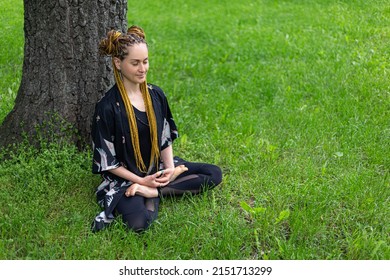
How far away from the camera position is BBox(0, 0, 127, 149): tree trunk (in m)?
4.09

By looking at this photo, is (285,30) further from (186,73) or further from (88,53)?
(88,53)

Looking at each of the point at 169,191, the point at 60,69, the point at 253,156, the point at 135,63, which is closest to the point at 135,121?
the point at 135,63

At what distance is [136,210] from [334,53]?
12.7ft

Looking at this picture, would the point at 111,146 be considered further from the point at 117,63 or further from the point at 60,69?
the point at 60,69

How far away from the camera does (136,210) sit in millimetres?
3568

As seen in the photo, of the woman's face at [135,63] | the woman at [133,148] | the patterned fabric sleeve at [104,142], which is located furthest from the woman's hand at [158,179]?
the woman's face at [135,63]

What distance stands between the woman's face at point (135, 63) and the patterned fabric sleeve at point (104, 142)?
29cm

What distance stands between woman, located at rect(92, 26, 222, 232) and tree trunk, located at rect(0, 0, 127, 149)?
1.50 ft

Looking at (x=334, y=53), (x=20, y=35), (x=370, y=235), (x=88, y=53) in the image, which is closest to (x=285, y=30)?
(x=334, y=53)

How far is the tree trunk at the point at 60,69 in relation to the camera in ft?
13.4

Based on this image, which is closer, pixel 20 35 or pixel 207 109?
pixel 207 109

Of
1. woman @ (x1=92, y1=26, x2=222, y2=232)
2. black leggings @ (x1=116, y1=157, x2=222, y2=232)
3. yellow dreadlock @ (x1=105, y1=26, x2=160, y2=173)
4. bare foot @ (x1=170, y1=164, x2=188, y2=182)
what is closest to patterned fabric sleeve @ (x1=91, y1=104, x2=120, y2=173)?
woman @ (x1=92, y1=26, x2=222, y2=232)

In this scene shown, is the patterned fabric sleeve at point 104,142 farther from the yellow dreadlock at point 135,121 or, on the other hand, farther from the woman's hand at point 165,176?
the woman's hand at point 165,176

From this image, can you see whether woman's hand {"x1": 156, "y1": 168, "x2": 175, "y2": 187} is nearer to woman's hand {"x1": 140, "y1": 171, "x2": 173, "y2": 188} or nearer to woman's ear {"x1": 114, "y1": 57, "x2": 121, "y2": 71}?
woman's hand {"x1": 140, "y1": 171, "x2": 173, "y2": 188}
